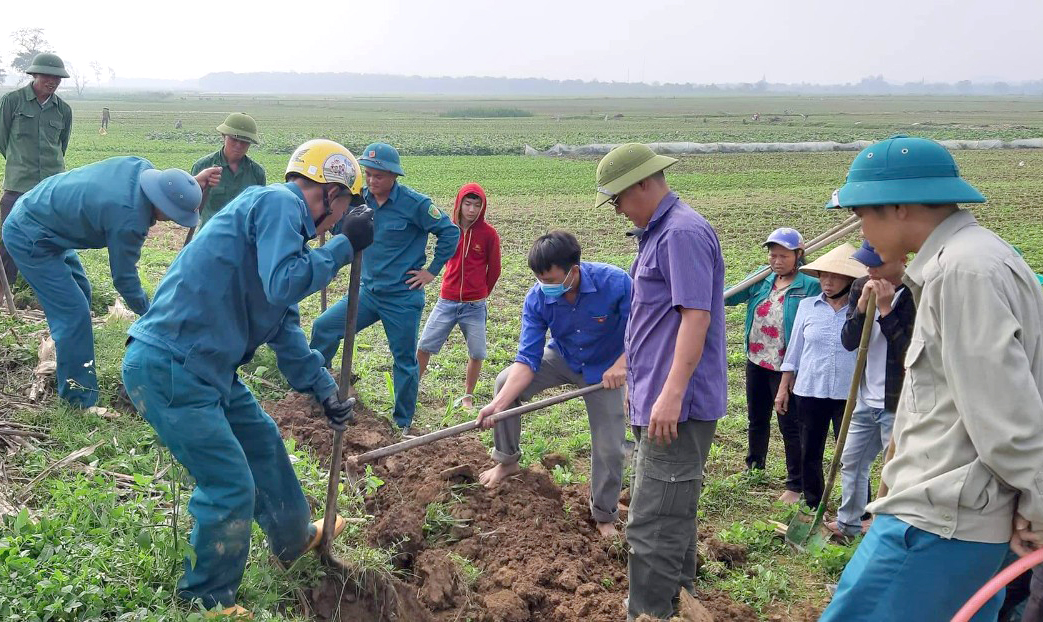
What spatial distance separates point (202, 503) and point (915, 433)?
8.62ft

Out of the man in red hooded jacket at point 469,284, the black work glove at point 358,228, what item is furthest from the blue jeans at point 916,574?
the man in red hooded jacket at point 469,284

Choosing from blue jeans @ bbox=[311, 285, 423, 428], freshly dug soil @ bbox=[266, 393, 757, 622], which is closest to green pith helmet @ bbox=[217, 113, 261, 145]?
blue jeans @ bbox=[311, 285, 423, 428]

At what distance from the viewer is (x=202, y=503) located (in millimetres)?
3367

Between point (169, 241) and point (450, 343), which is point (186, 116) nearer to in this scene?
point (169, 241)

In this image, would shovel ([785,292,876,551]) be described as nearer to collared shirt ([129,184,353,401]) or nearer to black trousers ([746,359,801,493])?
black trousers ([746,359,801,493])

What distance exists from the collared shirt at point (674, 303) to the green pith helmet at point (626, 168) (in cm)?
16

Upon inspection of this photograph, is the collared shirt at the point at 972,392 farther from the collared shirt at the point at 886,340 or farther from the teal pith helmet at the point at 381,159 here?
the teal pith helmet at the point at 381,159

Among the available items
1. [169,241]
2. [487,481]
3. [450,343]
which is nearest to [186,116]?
[169,241]

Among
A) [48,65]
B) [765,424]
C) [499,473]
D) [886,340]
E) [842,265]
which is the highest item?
[48,65]

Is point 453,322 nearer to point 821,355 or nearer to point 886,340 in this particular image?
point 821,355

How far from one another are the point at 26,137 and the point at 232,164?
1.74 m

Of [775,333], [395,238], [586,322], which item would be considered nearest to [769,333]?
[775,333]

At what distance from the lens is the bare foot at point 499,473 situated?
5.22 m

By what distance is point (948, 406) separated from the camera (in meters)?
2.32
